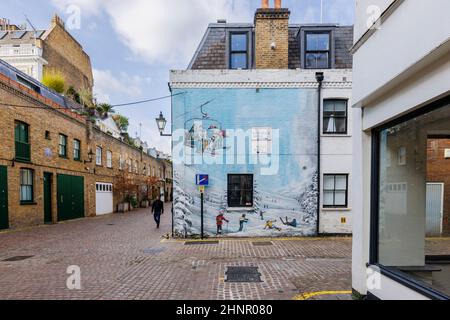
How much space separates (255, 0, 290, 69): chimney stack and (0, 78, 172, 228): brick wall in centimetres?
1179

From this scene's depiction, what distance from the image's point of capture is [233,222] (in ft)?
34.9

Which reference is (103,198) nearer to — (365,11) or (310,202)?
(310,202)

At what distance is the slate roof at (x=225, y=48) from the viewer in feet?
37.2

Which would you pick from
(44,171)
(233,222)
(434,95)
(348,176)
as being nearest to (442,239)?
(434,95)

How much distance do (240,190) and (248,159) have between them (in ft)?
4.34

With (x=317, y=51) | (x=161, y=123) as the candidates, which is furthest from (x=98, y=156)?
(x=317, y=51)

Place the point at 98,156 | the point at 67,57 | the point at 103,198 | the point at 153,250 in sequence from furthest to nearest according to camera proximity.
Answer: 1. the point at 67,57
2. the point at 103,198
3. the point at 98,156
4. the point at 153,250

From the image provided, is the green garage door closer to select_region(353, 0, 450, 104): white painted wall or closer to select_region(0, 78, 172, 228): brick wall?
select_region(0, 78, 172, 228): brick wall

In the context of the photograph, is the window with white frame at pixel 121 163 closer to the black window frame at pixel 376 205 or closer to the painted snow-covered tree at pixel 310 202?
the painted snow-covered tree at pixel 310 202

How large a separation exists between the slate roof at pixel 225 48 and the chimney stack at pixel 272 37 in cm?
60

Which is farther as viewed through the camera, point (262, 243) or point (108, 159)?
point (108, 159)

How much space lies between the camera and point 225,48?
11.4 meters

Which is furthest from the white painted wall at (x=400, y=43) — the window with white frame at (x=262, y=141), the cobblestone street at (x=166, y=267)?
the window with white frame at (x=262, y=141)

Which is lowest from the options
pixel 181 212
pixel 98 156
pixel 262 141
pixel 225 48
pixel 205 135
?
pixel 181 212
